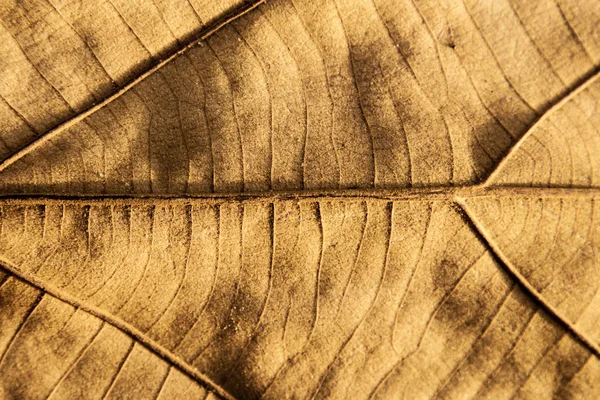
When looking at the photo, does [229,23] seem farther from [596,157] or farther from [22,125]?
[596,157]

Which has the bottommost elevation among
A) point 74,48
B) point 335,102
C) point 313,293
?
point 313,293

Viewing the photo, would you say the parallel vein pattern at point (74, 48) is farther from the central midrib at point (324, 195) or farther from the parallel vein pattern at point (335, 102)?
the central midrib at point (324, 195)

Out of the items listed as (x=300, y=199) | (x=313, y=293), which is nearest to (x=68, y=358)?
(x=313, y=293)

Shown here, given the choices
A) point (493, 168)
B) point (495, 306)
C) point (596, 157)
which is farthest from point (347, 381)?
point (596, 157)

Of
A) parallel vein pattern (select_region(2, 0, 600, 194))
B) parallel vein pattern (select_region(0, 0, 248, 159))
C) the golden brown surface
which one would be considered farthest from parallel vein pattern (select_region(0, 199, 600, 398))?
parallel vein pattern (select_region(0, 0, 248, 159))

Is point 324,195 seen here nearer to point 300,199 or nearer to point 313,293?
point 300,199

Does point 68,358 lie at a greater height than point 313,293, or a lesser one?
greater

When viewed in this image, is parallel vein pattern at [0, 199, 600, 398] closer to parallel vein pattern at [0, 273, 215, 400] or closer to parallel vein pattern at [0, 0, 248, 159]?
parallel vein pattern at [0, 273, 215, 400]

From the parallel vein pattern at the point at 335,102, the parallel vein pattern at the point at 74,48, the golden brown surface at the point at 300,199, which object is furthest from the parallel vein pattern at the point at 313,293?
the parallel vein pattern at the point at 74,48
